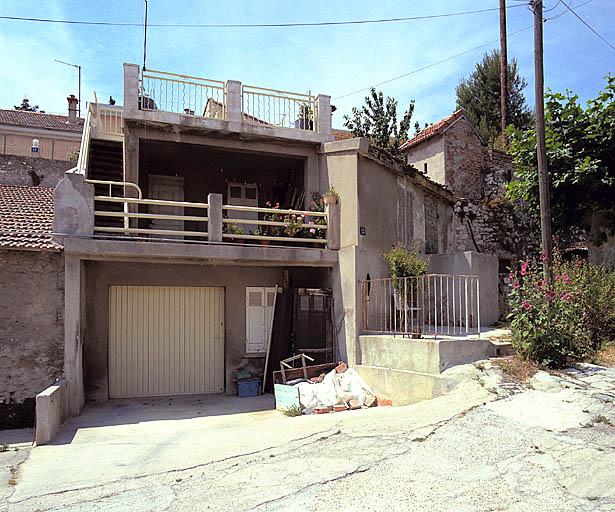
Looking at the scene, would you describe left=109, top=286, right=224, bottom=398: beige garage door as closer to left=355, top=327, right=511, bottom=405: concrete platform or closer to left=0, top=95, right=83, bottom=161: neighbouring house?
left=355, top=327, right=511, bottom=405: concrete platform

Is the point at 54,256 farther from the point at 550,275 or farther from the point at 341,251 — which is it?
the point at 550,275

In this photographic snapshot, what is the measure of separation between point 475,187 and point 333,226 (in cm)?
868

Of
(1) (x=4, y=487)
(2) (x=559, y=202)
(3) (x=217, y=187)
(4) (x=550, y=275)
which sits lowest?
(1) (x=4, y=487)

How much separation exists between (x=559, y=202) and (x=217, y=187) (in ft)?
29.6

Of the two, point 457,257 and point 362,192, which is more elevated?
point 362,192

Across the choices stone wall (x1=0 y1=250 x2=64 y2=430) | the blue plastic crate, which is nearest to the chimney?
stone wall (x1=0 y1=250 x2=64 y2=430)

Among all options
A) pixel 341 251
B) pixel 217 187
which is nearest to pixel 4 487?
pixel 341 251

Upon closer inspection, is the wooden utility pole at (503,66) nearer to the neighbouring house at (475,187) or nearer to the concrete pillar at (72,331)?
the neighbouring house at (475,187)

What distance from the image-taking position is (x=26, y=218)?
9.84 metres

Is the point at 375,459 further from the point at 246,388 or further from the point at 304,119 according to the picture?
the point at 304,119

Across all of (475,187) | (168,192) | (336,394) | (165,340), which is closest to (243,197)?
(168,192)

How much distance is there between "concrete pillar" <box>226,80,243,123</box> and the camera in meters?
11.6

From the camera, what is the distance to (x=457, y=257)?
11906 millimetres

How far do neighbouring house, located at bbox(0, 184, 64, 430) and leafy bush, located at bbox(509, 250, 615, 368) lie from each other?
8043mm
